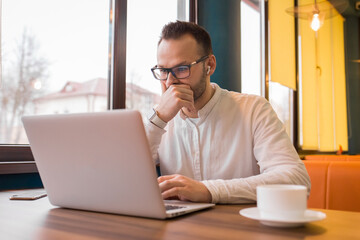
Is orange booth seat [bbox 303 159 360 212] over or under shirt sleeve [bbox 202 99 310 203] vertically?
under

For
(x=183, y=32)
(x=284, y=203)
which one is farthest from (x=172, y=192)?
(x=183, y=32)

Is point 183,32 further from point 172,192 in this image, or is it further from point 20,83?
point 20,83

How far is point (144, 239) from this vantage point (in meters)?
0.73

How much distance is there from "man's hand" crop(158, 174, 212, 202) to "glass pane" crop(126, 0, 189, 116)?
60.1 inches

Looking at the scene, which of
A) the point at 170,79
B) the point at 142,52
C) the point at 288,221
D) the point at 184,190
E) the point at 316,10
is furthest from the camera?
the point at 316,10

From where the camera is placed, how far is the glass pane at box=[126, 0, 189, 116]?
2.65 m

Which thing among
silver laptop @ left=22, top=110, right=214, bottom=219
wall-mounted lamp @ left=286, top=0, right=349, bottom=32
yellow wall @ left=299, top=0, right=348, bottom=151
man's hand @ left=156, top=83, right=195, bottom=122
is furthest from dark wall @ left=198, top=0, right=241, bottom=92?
yellow wall @ left=299, top=0, right=348, bottom=151

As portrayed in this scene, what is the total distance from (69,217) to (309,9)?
13.2 ft

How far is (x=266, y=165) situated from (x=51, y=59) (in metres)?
1.45

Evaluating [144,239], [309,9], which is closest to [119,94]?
[144,239]

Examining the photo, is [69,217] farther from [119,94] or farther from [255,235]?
[119,94]

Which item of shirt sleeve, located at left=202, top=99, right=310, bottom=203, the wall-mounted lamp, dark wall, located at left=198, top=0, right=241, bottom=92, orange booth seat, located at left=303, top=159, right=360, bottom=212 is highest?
the wall-mounted lamp

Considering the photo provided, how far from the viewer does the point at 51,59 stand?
7.32 ft

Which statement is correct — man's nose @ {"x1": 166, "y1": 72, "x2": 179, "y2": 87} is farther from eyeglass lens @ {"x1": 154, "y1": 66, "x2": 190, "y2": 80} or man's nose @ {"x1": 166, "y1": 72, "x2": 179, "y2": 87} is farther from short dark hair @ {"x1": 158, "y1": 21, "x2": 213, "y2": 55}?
short dark hair @ {"x1": 158, "y1": 21, "x2": 213, "y2": 55}
